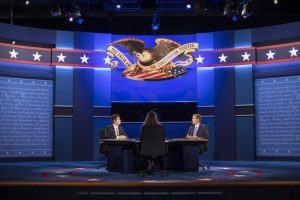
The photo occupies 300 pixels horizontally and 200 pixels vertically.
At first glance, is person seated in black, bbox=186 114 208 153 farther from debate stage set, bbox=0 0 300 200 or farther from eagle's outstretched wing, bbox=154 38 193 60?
eagle's outstretched wing, bbox=154 38 193 60

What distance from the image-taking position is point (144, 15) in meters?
12.8

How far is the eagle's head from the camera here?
1245 centimetres

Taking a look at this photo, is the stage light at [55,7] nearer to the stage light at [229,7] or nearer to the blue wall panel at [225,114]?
the stage light at [229,7]

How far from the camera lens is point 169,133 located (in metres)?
12.3

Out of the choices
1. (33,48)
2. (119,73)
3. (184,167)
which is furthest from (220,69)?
(33,48)

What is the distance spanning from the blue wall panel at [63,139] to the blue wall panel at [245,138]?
4.73m

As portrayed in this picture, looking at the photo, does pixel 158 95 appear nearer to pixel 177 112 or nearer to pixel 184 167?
pixel 177 112

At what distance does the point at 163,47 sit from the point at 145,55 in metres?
0.58

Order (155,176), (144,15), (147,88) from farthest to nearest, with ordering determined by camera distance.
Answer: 1. (144,15)
2. (147,88)
3. (155,176)

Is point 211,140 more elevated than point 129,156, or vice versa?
point 211,140

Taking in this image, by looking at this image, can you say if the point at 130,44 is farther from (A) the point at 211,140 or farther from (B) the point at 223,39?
(A) the point at 211,140

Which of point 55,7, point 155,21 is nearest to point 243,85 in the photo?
point 155,21

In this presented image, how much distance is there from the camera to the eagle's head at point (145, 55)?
40.9ft

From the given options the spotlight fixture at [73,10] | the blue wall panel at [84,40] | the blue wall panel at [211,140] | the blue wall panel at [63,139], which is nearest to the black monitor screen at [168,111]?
the blue wall panel at [211,140]
